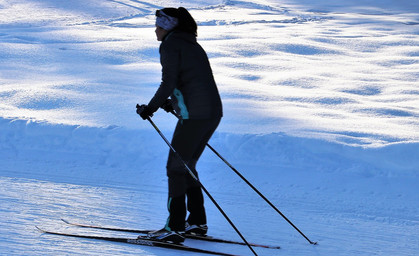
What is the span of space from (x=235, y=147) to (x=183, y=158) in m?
2.22

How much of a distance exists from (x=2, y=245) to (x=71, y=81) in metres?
5.36

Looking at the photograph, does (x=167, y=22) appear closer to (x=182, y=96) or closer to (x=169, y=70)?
(x=169, y=70)

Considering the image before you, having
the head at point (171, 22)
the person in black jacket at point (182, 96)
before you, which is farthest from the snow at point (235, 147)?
the head at point (171, 22)

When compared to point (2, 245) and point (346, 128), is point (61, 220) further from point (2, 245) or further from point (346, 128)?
point (346, 128)

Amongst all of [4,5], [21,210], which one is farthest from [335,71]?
[4,5]

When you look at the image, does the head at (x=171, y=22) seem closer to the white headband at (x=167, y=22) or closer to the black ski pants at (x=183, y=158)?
the white headband at (x=167, y=22)

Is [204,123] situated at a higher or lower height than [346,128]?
higher

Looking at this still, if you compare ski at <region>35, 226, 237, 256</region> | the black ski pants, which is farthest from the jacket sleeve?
ski at <region>35, 226, 237, 256</region>

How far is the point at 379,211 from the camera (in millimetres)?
4668

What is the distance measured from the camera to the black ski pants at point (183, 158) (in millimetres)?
3750

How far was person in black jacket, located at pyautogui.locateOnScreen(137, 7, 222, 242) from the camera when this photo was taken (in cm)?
363

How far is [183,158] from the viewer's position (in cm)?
377

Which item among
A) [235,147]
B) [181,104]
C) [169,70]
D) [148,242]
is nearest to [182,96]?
[181,104]

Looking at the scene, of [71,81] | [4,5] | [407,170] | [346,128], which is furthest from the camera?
[4,5]
